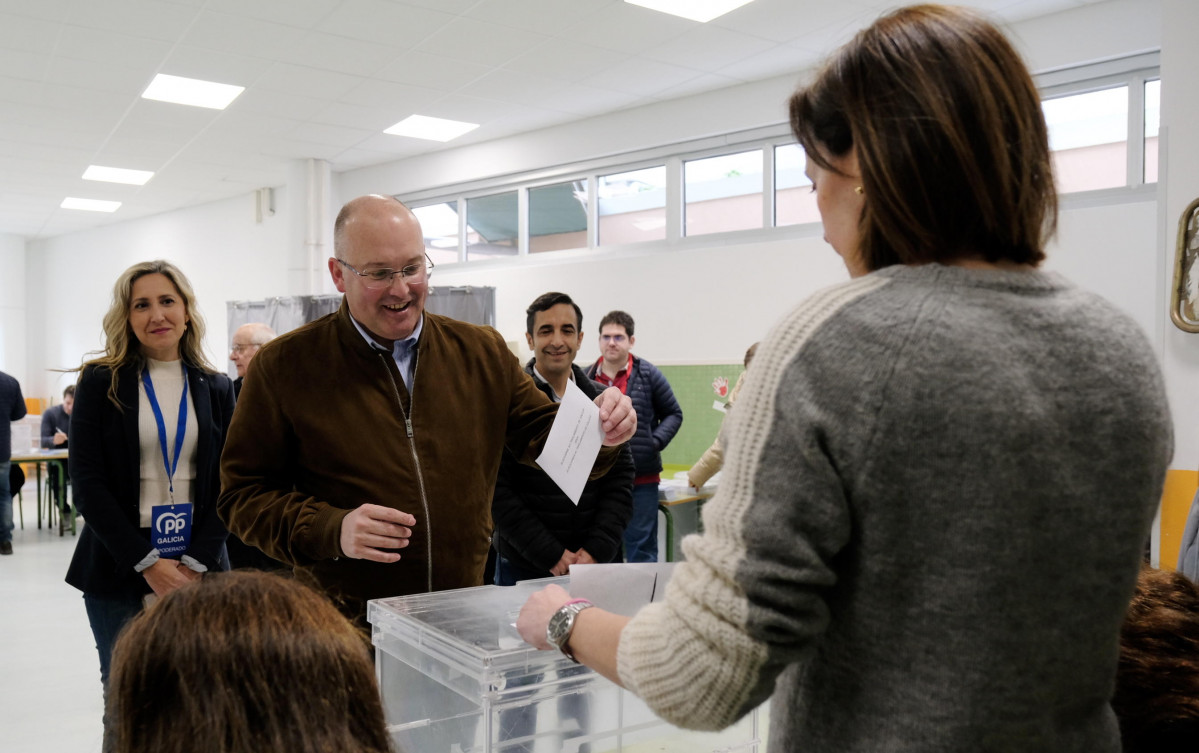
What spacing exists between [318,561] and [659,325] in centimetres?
527

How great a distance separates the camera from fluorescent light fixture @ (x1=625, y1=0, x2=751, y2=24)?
5000mm

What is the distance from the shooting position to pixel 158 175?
9.21 metres

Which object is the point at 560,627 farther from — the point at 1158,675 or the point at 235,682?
the point at 1158,675

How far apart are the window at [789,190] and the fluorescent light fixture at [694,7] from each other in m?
1.53

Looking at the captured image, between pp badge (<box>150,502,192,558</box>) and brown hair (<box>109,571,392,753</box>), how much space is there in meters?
1.89

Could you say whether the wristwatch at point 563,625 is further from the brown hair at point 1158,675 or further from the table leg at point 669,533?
the table leg at point 669,533

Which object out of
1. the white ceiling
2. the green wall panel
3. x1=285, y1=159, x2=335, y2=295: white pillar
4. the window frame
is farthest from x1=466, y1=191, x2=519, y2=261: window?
the green wall panel

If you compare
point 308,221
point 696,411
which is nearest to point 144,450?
point 696,411

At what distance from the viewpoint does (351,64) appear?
5977 millimetres

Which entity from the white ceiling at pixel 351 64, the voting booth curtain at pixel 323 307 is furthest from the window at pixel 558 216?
the voting booth curtain at pixel 323 307

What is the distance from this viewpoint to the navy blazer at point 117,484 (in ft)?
7.89

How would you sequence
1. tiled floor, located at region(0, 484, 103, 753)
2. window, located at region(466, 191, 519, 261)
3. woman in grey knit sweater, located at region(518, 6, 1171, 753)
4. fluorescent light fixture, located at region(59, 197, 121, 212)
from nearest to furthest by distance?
woman in grey knit sweater, located at region(518, 6, 1171, 753)
tiled floor, located at region(0, 484, 103, 753)
window, located at region(466, 191, 519, 261)
fluorescent light fixture, located at region(59, 197, 121, 212)

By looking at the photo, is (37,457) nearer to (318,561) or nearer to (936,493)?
(318,561)

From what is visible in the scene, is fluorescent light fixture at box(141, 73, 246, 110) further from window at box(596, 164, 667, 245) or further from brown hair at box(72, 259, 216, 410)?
brown hair at box(72, 259, 216, 410)
